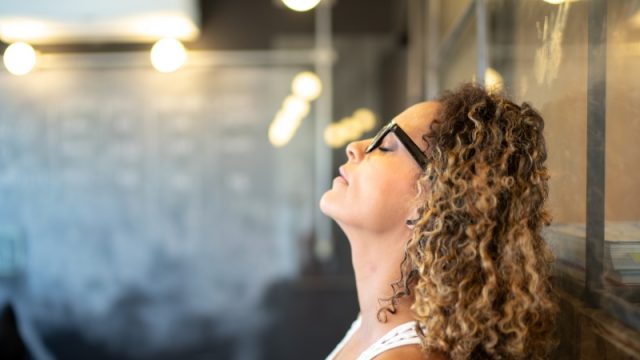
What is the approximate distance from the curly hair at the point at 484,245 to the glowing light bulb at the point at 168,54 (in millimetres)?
3457

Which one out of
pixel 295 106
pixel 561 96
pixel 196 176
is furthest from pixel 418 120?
pixel 196 176

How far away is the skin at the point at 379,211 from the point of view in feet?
4.09

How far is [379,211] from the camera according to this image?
4.12 ft

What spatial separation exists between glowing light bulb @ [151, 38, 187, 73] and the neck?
3.26 metres

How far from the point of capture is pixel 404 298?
1231mm

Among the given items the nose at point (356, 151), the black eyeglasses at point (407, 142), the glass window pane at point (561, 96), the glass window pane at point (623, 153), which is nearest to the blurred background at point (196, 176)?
the glass window pane at point (561, 96)

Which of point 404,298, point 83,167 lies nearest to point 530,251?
point 404,298

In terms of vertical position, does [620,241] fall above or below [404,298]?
above

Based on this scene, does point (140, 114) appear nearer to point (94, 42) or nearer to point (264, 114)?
point (94, 42)

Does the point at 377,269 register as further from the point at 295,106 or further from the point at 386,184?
the point at 295,106

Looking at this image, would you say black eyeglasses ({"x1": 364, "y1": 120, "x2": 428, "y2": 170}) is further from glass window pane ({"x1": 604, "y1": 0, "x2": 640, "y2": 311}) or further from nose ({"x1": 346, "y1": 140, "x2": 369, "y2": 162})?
glass window pane ({"x1": 604, "y1": 0, "x2": 640, "y2": 311})

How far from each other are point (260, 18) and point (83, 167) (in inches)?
74.5

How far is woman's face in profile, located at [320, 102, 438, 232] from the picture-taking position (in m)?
1.25

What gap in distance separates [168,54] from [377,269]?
3.39 m
